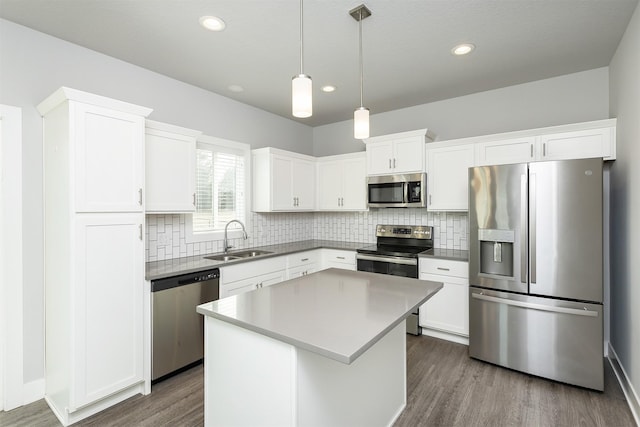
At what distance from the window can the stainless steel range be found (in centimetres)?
166

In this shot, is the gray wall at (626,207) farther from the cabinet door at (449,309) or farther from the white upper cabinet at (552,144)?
the cabinet door at (449,309)

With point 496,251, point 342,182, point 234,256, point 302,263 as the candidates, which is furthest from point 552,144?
point 234,256

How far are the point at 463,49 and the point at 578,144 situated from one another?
54.5 inches

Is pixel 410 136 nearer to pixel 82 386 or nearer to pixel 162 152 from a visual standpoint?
pixel 162 152

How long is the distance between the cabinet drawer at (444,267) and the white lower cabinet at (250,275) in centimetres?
159

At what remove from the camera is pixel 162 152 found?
2.85 meters

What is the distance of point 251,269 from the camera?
10.9ft

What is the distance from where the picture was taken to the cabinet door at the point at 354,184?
14.0 ft

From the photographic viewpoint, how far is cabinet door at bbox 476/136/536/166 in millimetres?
3094

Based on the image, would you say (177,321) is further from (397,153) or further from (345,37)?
(397,153)

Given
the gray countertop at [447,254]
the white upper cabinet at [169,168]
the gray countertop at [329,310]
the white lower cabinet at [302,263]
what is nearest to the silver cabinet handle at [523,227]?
the gray countertop at [447,254]

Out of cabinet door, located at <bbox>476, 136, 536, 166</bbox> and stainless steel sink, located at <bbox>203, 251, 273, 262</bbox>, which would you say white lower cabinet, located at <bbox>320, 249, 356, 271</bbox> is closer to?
stainless steel sink, located at <bbox>203, 251, 273, 262</bbox>

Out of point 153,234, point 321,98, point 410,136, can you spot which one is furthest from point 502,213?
point 153,234

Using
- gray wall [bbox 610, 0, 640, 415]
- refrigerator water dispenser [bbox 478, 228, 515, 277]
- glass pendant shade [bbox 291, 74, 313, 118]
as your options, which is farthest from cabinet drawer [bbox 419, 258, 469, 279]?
glass pendant shade [bbox 291, 74, 313, 118]
